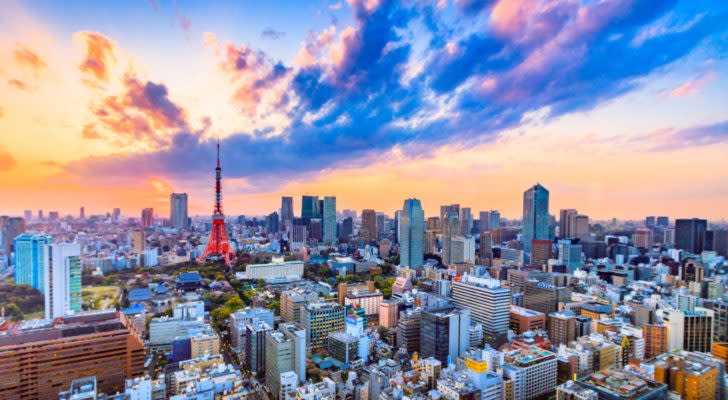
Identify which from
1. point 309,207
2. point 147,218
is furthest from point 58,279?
point 309,207

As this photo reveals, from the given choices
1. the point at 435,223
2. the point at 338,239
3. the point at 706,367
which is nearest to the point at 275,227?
the point at 338,239

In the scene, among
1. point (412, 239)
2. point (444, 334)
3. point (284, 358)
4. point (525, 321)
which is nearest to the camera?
point (284, 358)

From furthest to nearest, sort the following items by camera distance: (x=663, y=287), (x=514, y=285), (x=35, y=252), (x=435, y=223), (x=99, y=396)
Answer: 1. (x=435, y=223)
2. (x=663, y=287)
3. (x=514, y=285)
4. (x=35, y=252)
5. (x=99, y=396)

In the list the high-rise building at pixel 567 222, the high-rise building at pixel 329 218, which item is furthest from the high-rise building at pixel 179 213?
the high-rise building at pixel 567 222

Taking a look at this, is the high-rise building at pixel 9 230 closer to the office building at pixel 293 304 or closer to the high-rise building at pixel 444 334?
the office building at pixel 293 304

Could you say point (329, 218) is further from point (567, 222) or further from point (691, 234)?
point (691, 234)

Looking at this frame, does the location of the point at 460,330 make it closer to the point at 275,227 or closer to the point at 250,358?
the point at 250,358

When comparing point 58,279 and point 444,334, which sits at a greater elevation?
point 58,279
